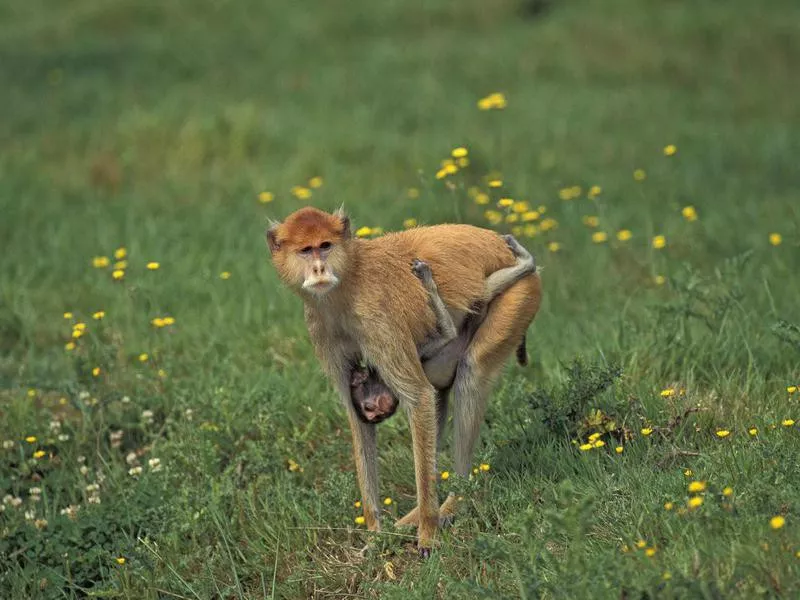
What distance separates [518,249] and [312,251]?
1161mm

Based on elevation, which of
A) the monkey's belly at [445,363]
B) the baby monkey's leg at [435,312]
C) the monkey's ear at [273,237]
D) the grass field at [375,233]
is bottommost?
the grass field at [375,233]

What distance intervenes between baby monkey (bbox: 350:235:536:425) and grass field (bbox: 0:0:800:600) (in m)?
0.47

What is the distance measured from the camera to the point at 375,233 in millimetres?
8508

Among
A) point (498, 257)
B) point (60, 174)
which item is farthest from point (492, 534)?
point (60, 174)

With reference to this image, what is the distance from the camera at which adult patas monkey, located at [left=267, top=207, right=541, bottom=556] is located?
488 centimetres

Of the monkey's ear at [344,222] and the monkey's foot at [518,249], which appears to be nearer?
the monkey's ear at [344,222]

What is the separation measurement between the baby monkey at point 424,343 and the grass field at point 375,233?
47 centimetres

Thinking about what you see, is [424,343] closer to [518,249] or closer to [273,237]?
[518,249]

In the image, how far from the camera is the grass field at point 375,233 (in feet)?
16.1

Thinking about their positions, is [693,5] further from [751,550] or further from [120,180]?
[751,550]

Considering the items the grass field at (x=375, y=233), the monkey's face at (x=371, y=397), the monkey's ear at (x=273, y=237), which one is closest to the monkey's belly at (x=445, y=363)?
the monkey's face at (x=371, y=397)

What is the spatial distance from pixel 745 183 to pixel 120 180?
18.1 feet

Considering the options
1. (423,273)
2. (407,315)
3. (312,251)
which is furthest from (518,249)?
(312,251)

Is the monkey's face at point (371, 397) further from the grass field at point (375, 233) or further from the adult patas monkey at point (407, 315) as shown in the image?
the grass field at point (375, 233)
